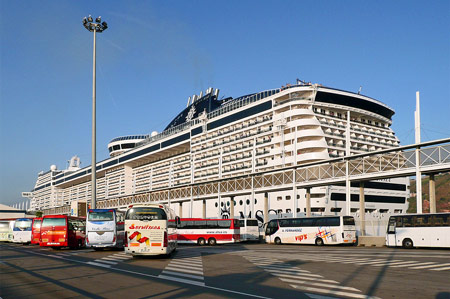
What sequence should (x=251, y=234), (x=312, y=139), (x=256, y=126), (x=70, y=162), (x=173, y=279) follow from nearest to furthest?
(x=173, y=279) < (x=251, y=234) < (x=312, y=139) < (x=256, y=126) < (x=70, y=162)

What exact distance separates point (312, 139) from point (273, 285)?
44768mm

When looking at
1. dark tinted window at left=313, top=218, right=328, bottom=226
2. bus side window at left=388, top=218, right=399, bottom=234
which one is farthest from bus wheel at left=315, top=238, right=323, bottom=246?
bus side window at left=388, top=218, right=399, bottom=234

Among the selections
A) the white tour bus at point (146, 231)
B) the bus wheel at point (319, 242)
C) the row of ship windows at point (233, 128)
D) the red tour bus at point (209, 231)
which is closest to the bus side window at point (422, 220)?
the bus wheel at point (319, 242)

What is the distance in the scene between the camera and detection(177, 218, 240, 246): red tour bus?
1511 inches

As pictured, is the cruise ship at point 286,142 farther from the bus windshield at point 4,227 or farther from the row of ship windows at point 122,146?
the row of ship windows at point 122,146

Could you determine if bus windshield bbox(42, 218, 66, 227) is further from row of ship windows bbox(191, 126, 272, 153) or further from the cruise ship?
row of ship windows bbox(191, 126, 272, 153)

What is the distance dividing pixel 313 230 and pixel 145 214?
19295mm

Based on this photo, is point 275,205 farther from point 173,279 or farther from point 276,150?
point 173,279

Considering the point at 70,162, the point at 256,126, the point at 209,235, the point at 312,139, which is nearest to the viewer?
the point at 209,235

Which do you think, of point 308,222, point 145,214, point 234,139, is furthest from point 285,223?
point 234,139

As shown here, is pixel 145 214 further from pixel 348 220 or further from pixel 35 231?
pixel 35 231

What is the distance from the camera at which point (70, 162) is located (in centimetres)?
14538

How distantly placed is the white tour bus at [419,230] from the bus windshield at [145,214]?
18487 millimetres

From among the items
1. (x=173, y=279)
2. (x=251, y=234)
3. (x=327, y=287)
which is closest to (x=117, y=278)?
(x=173, y=279)
